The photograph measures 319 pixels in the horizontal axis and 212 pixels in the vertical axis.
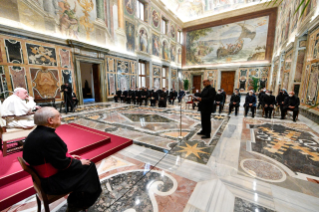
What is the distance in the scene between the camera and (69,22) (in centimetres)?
857

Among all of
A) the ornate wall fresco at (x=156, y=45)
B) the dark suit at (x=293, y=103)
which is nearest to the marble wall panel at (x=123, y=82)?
the ornate wall fresco at (x=156, y=45)

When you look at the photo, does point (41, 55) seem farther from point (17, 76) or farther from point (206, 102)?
point (206, 102)

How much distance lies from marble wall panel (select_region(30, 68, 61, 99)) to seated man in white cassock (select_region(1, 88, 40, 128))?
4.95 m

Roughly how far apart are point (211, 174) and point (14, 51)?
9.19m

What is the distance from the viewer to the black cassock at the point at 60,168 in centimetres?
157

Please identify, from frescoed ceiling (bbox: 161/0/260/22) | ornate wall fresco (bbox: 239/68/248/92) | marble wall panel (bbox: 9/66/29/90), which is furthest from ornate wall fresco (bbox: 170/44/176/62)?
marble wall panel (bbox: 9/66/29/90)

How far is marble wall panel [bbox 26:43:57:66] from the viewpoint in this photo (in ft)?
23.5

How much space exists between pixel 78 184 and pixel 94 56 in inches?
387

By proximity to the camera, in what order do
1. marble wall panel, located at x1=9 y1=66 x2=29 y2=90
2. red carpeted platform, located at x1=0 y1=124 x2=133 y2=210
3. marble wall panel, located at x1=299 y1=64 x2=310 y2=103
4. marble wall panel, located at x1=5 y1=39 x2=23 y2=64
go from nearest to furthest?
1. red carpeted platform, located at x1=0 y1=124 x2=133 y2=210
2. marble wall panel, located at x1=299 y1=64 x2=310 y2=103
3. marble wall panel, located at x1=5 y1=39 x2=23 y2=64
4. marble wall panel, located at x1=9 y1=66 x2=29 y2=90

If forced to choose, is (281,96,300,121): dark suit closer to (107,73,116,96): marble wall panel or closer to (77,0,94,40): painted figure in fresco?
(107,73,116,96): marble wall panel

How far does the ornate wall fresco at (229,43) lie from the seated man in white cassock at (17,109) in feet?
61.0

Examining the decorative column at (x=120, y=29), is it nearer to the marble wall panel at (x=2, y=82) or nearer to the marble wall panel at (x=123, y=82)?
the marble wall panel at (x=123, y=82)

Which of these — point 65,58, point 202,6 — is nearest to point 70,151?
point 65,58

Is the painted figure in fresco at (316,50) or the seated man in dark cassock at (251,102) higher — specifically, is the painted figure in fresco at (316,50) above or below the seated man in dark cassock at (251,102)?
above
